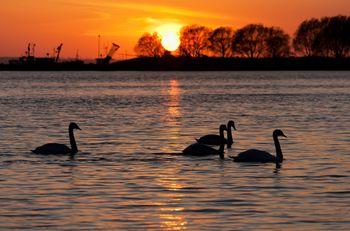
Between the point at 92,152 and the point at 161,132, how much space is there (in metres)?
10.0

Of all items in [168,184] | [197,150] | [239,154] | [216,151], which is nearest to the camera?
[168,184]

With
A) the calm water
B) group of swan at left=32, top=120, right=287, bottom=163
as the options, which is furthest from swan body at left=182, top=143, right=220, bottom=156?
the calm water

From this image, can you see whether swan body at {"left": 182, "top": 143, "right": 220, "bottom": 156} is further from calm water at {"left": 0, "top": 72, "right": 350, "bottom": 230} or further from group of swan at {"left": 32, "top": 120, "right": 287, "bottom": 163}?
calm water at {"left": 0, "top": 72, "right": 350, "bottom": 230}

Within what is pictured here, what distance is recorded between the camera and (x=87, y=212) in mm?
19766

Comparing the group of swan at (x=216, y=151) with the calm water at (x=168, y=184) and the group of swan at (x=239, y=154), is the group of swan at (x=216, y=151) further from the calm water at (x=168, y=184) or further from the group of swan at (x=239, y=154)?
the calm water at (x=168, y=184)

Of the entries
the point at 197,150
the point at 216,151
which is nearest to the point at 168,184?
the point at 197,150

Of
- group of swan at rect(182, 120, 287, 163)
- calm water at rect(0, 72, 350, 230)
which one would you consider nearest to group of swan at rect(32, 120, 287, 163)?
group of swan at rect(182, 120, 287, 163)

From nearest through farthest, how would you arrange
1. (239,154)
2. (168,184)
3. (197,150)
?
1. (168,184)
2. (239,154)
3. (197,150)

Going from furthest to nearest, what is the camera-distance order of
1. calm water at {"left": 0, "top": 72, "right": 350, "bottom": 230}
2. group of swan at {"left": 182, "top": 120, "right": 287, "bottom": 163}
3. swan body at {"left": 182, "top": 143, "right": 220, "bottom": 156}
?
swan body at {"left": 182, "top": 143, "right": 220, "bottom": 156} → group of swan at {"left": 182, "top": 120, "right": 287, "bottom": 163} → calm water at {"left": 0, "top": 72, "right": 350, "bottom": 230}

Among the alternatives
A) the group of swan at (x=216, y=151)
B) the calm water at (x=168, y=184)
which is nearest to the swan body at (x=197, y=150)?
the group of swan at (x=216, y=151)

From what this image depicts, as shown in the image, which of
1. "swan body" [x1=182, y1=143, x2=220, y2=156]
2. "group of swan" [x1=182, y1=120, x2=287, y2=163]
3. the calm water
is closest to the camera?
the calm water

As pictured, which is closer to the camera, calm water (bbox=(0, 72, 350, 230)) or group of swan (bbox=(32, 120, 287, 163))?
calm water (bbox=(0, 72, 350, 230))

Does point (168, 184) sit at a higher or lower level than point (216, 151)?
higher

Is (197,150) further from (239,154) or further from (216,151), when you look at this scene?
(239,154)
